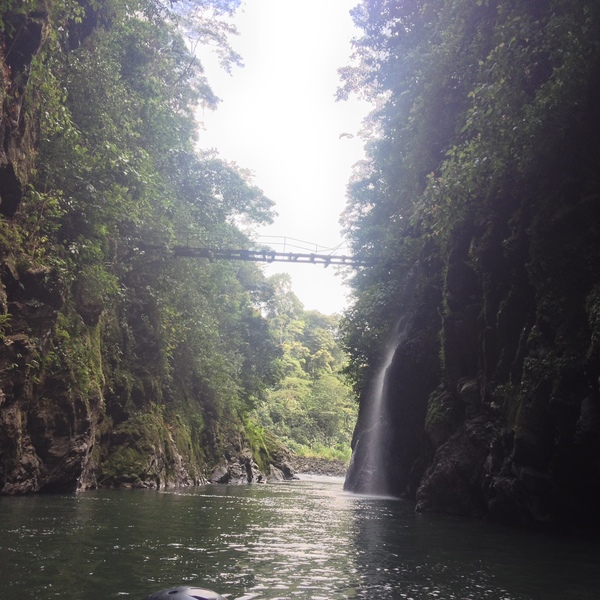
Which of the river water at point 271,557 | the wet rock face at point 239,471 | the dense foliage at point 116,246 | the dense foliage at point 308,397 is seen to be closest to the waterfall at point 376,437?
the wet rock face at point 239,471

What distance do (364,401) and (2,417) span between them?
635 inches

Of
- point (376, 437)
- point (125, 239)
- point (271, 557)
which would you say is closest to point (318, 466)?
point (376, 437)

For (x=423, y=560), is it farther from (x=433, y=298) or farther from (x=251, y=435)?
(x=251, y=435)

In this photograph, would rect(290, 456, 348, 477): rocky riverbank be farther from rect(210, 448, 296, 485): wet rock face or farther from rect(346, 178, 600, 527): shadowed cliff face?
rect(346, 178, 600, 527): shadowed cliff face

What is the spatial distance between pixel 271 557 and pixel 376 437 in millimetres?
15039

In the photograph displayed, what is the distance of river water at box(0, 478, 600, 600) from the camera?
14.2 feet

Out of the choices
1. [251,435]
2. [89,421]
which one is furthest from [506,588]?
[251,435]

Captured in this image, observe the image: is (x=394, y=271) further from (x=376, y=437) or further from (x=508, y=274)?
(x=508, y=274)

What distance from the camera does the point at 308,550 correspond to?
6195 mm

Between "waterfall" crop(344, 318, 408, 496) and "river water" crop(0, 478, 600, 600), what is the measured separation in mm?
9333

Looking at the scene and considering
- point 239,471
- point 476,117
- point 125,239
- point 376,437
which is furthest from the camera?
point 239,471

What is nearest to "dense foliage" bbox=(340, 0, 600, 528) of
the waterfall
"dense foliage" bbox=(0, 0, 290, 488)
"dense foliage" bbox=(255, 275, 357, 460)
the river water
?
the waterfall

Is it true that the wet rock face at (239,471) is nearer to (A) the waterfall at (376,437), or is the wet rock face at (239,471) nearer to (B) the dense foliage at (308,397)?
(A) the waterfall at (376,437)

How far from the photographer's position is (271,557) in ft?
18.5
